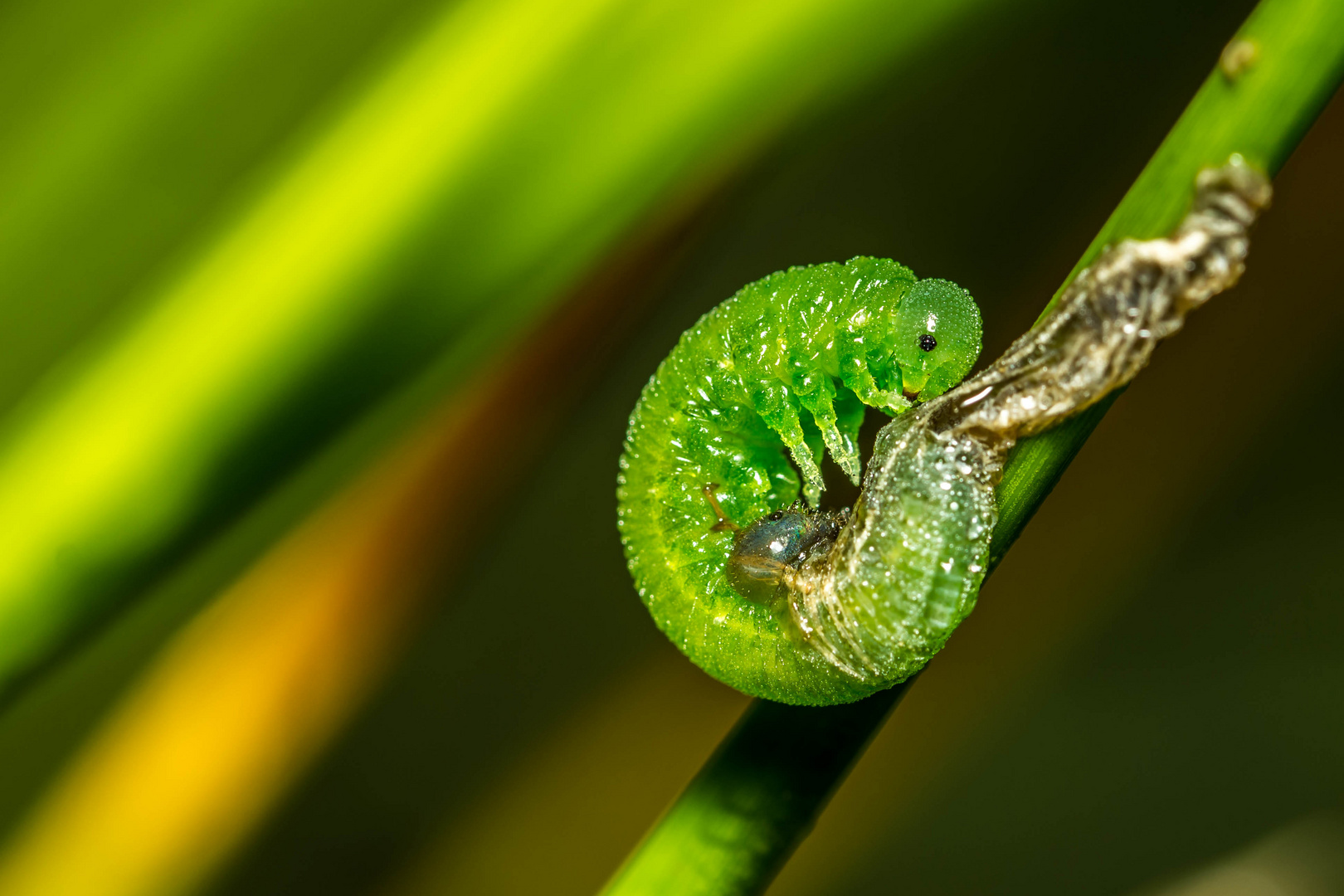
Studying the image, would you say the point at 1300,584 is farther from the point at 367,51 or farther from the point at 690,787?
the point at 367,51

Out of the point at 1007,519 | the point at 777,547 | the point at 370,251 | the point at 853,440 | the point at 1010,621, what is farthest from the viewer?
the point at 1010,621

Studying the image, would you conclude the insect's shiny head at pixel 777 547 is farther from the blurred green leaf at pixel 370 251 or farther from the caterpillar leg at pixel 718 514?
the blurred green leaf at pixel 370 251

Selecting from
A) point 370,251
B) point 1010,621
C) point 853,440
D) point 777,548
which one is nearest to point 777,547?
point 777,548

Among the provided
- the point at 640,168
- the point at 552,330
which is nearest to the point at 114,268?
the point at 640,168

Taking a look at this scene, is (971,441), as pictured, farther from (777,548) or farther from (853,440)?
(853,440)

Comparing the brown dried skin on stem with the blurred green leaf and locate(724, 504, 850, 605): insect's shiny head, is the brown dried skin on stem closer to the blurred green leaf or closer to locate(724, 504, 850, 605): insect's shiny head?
locate(724, 504, 850, 605): insect's shiny head

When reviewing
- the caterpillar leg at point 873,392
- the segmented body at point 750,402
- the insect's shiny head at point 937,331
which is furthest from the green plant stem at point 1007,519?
the caterpillar leg at point 873,392
